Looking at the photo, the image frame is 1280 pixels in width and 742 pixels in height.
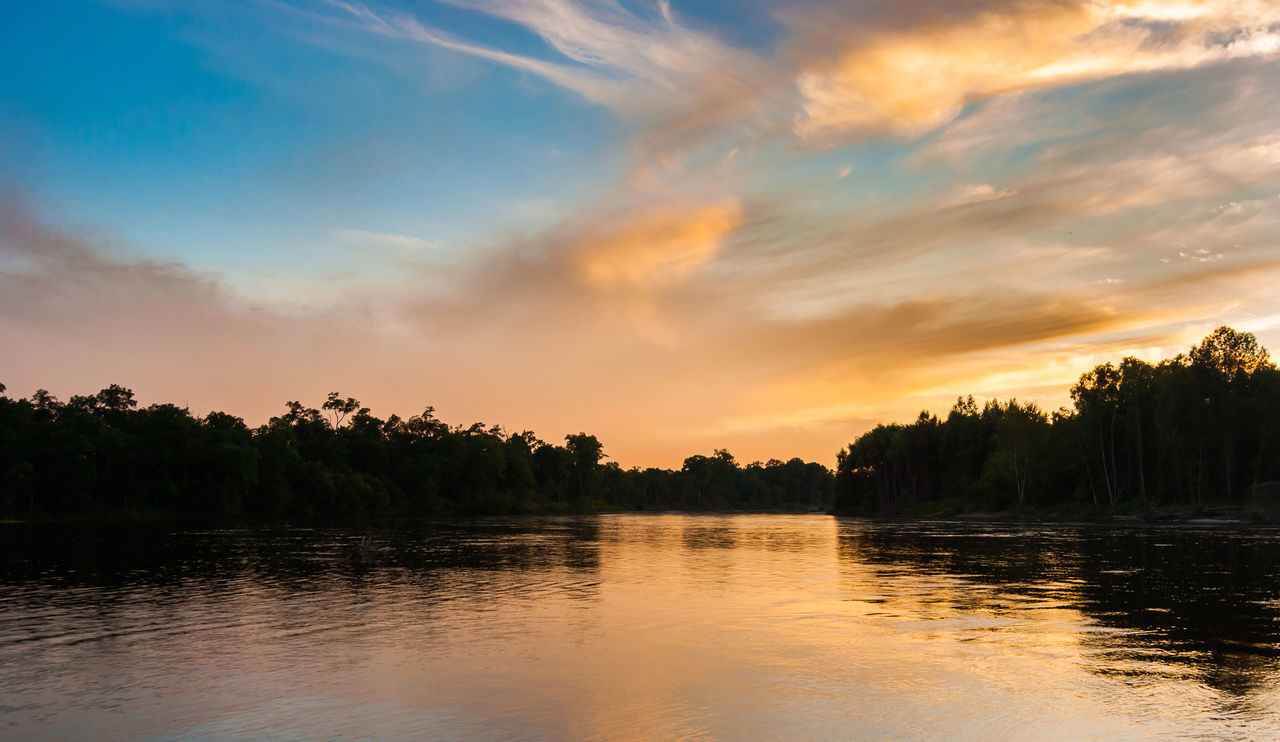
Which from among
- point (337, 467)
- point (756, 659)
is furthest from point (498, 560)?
point (337, 467)

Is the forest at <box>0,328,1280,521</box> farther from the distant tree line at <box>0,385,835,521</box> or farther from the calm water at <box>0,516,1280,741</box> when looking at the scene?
the calm water at <box>0,516,1280,741</box>

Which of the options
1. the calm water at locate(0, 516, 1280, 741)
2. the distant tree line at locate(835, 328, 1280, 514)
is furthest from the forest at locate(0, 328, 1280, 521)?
the calm water at locate(0, 516, 1280, 741)

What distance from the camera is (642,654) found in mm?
18953

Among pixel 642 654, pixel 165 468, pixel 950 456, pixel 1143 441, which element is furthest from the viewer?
pixel 950 456

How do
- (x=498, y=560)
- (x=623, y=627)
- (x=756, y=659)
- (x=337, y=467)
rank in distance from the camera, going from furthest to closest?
(x=337, y=467), (x=498, y=560), (x=623, y=627), (x=756, y=659)

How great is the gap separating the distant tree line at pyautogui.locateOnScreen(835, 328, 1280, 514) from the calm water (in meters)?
73.8

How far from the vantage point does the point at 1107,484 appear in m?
116

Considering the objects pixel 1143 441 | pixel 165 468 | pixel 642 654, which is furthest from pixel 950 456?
pixel 642 654

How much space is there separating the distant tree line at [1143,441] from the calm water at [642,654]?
73.8 meters

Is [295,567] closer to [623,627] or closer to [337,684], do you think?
[623,627]

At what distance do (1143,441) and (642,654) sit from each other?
11843cm

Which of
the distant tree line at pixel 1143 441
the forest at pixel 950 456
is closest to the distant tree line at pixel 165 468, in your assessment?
the forest at pixel 950 456

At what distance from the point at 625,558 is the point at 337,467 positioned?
454ft

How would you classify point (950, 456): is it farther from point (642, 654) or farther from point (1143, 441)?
point (642, 654)
